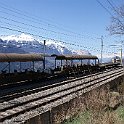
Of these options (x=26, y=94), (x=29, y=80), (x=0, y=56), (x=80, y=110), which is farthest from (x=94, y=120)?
(x=29, y=80)

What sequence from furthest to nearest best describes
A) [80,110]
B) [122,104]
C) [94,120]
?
[122,104] → [80,110] → [94,120]

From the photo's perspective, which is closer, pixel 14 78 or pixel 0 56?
pixel 0 56

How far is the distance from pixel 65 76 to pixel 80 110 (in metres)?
31.2

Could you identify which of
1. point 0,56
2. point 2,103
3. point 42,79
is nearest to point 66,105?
point 2,103

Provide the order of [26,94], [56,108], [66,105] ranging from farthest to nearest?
[26,94] < [66,105] < [56,108]

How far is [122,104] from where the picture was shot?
14.4m

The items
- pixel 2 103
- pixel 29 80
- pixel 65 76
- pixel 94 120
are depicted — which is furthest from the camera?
pixel 65 76

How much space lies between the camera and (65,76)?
139 ft

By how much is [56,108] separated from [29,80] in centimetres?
2076

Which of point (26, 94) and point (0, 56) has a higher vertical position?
point (0, 56)

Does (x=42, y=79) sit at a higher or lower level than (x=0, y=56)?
lower

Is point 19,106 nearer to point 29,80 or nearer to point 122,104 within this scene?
point 122,104

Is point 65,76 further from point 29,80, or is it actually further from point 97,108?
point 97,108

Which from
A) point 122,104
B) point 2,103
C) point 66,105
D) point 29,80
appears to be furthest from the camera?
point 29,80
